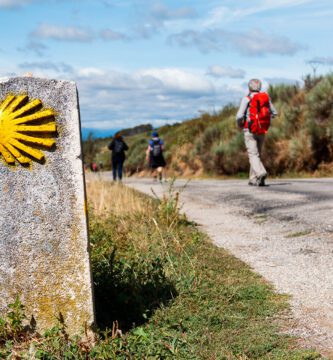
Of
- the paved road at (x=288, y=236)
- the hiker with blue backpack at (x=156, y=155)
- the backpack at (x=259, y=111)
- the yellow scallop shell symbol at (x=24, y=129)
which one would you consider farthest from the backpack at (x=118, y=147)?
the yellow scallop shell symbol at (x=24, y=129)

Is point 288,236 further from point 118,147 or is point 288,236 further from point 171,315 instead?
point 118,147

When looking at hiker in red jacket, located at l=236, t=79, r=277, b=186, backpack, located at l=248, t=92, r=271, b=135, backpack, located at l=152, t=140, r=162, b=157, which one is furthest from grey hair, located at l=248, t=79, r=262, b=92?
backpack, located at l=152, t=140, r=162, b=157

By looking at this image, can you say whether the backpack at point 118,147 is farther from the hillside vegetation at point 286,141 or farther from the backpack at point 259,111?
the backpack at point 259,111

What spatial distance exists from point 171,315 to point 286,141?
15583 mm

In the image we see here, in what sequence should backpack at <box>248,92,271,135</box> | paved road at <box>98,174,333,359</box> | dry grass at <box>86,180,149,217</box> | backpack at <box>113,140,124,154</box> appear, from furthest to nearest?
1. backpack at <box>113,140,124,154</box>
2. backpack at <box>248,92,271,135</box>
3. dry grass at <box>86,180,149,217</box>
4. paved road at <box>98,174,333,359</box>

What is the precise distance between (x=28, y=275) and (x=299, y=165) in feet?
51.7

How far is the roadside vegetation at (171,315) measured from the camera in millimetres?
3686

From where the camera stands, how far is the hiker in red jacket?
1316 cm

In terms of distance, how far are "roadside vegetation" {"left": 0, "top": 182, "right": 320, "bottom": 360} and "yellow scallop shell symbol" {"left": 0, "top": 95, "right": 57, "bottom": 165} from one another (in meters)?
0.85

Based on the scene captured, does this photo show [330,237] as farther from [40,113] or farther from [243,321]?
[40,113]

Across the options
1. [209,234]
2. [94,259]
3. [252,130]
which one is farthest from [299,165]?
[94,259]

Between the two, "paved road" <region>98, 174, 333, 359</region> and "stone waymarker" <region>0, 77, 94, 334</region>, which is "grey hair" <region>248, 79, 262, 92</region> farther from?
"stone waymarker" <region>0, 77, 94, 334</region>

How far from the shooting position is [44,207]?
3.70m

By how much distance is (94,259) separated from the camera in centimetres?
596
